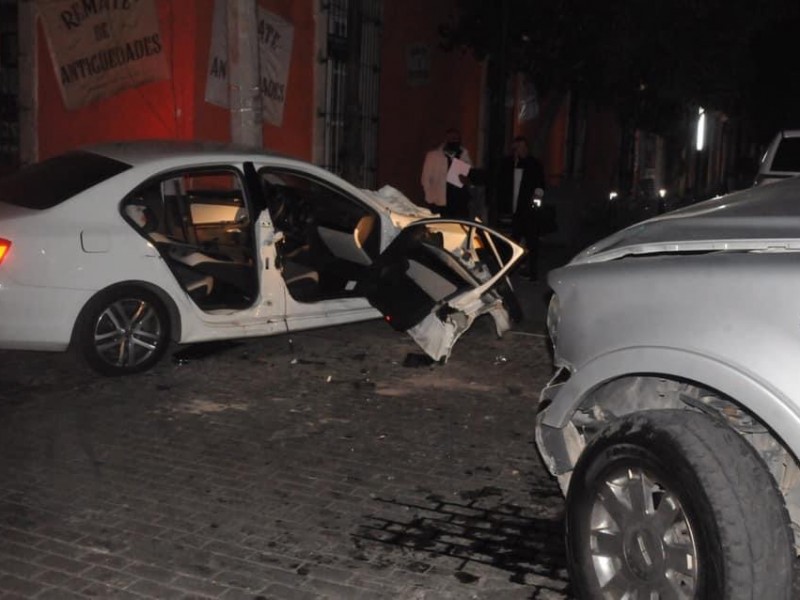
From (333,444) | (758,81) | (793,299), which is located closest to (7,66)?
(333,444)

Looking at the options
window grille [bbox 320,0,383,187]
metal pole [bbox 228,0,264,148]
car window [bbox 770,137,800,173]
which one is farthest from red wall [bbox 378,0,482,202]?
car window [bbox 770,137,800,173]

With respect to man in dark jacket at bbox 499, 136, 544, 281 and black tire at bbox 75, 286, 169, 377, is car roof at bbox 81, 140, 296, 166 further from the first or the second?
man in dark jacket at bbox 499, 136, 544, 281

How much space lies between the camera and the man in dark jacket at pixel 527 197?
1228cm

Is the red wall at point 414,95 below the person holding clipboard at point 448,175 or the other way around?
the other way around

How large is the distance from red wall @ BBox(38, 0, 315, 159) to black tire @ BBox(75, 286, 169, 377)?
5.55 m

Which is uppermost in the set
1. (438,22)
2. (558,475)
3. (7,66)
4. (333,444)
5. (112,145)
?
(438,22)

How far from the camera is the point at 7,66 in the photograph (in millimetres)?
13805

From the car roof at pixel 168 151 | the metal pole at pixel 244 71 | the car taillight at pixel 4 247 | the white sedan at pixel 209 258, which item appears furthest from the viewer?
the metal pole at pixel 244 71

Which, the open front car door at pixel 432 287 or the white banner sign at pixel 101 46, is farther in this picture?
the white banner sign at pixel 101 46

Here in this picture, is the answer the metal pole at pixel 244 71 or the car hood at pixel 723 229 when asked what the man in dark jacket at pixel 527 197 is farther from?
the car hood at pixel 723 229

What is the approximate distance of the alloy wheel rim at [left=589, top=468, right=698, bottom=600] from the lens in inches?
125

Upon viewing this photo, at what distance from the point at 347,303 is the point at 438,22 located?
1055 cm

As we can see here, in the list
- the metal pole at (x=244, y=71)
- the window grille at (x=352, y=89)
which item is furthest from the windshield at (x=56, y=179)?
the window grille at (x=352, y=89)

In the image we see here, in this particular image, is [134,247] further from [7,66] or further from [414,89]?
[414,89]
